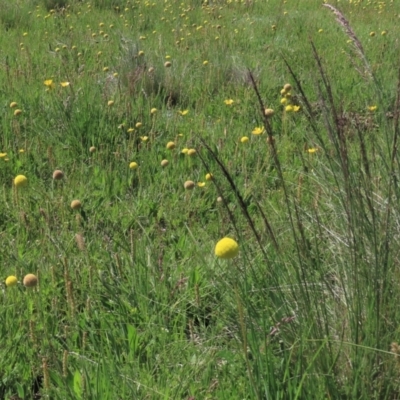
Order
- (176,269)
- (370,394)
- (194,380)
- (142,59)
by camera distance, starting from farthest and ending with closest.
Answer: (142,59) < (176,269) < (194,380) < (370,394)

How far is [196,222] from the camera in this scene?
2.60 metres

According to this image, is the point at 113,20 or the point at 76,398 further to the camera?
the point at 113,20

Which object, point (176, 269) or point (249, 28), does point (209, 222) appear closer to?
point (176, 269)

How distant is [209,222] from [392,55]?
10.9ft

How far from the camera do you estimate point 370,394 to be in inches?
52.5

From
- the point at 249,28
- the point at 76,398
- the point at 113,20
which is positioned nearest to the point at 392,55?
the point at 249,28

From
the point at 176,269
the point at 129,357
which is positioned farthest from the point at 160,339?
the point at 176,269

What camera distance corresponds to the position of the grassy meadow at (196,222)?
1.38 m

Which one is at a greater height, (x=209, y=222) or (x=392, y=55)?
(x=392, y=55)

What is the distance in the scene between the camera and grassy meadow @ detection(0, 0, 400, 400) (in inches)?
54.4

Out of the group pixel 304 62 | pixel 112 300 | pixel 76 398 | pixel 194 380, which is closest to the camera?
pixel 76 398

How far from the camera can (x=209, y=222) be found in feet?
8.44

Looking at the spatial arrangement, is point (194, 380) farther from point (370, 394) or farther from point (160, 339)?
point (370, 394)

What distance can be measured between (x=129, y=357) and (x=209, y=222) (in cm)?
98
